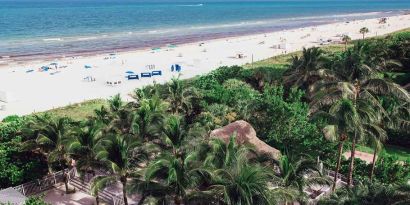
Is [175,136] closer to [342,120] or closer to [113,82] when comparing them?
[342,120]

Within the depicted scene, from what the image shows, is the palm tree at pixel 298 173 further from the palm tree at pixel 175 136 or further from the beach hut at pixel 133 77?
the beach hut at pixel 133 77

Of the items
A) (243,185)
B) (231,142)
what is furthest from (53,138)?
(243,185)

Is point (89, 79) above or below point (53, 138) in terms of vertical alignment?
below

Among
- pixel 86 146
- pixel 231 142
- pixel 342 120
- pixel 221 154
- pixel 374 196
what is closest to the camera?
pixel 374 196

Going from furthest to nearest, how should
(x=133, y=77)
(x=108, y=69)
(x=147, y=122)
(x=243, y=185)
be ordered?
(x=108, y=69) < (x=133, y=77) < (x=147, y=122) < (x=243, y=185)

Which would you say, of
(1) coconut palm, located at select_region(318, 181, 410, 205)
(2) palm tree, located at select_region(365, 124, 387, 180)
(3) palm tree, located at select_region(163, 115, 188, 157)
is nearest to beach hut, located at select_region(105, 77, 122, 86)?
(3) palm tree, located at select_region(163, 115, 188, 157)

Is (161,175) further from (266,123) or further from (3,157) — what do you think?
(266,123)

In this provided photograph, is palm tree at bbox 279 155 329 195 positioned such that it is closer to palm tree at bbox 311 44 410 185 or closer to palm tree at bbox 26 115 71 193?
palm tree at bbox 311 44 410 185

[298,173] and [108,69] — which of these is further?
[108,69]
